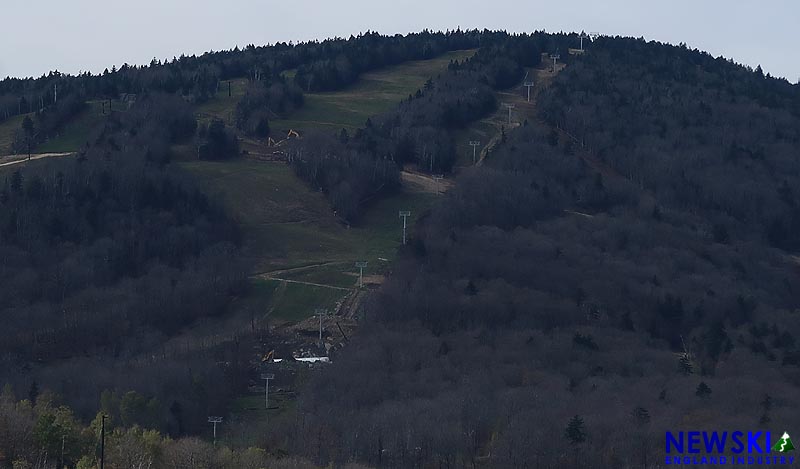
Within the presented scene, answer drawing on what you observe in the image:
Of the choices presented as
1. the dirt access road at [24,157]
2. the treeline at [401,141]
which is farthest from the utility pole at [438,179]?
the dirt access road at [24,157]

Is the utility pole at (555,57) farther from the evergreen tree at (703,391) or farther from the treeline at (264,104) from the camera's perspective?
the evergreen tree at (703,391)

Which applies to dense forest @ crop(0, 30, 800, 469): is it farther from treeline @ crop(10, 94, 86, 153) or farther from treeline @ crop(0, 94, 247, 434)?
treeline @ crop(10, 94, 86, 153)

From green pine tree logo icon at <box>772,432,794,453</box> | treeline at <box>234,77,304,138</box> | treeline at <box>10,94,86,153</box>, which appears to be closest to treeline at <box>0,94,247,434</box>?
treeline at <box>10,94,86,153</box>

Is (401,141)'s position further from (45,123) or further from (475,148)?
(45,123)

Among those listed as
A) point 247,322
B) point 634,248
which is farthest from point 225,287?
point 634,248

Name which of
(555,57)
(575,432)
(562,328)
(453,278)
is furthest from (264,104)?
(575,432)

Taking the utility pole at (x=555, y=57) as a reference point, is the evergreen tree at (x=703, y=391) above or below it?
below
